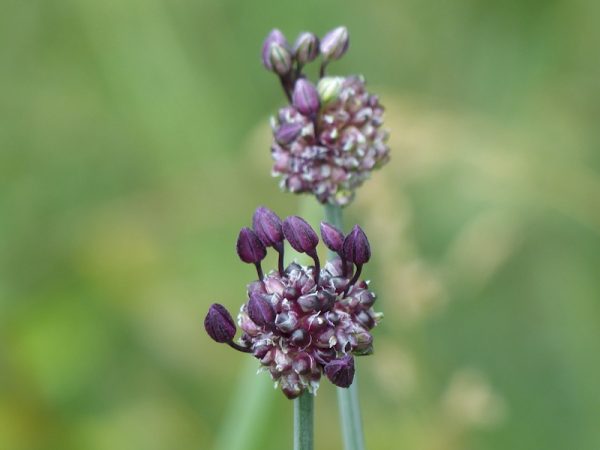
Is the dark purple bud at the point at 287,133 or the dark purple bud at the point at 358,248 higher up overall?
the dark purple bud at the point at 287,133

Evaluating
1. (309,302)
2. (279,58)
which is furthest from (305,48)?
(309,302)

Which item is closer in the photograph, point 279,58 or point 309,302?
point 309,302

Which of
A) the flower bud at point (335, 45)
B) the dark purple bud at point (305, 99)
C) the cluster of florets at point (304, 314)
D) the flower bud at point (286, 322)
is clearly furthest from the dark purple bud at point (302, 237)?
the flower bud at point (335, 45)

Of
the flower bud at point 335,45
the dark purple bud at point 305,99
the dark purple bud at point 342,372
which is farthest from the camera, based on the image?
the flower bud at point 335,45

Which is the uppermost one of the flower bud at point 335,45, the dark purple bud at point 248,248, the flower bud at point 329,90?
the flower bud at point 335,45

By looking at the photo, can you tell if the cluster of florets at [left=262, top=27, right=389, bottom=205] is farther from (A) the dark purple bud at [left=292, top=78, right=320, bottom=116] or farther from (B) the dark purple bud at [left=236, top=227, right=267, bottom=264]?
(B) the dark purple bud at [left=236, top=227, right=267, bottom=264]

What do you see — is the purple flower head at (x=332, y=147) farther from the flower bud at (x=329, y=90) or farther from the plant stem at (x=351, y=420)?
the plant stem at (x=351, y=420)

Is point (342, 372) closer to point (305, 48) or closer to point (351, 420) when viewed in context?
point (351, 420)
